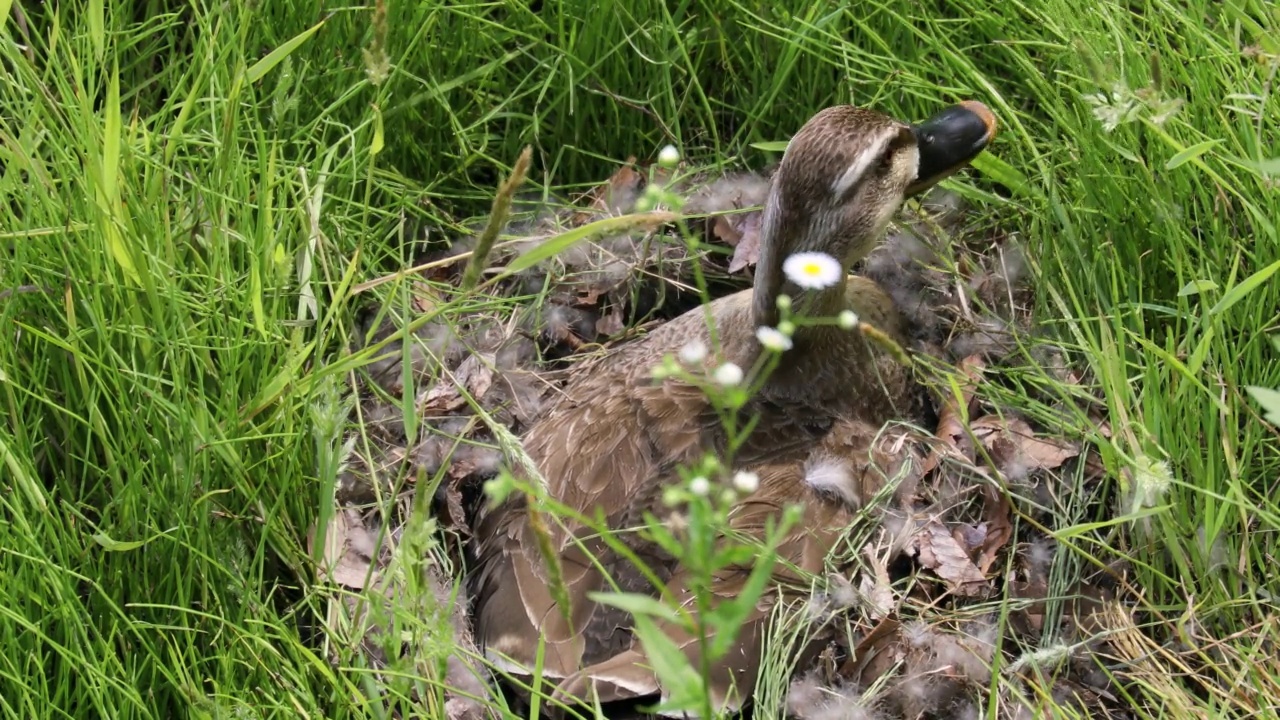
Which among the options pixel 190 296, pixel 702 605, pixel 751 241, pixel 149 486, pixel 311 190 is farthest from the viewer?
Result: pixel 751 241

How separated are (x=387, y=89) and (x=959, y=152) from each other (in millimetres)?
1299

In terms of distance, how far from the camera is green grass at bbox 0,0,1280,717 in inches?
95.9

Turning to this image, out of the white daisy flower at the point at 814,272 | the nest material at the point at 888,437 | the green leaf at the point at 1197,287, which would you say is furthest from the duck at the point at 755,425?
the green leaf at the point at 1197,287

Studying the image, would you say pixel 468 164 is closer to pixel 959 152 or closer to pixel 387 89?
pixel 387 89

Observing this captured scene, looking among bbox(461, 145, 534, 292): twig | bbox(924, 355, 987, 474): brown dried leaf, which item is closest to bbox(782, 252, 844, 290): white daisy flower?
bbox(461, 145, 534, 292): twig

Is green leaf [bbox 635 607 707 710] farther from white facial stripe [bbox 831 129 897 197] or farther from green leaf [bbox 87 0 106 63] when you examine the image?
green leaf [bbox 87 0 106 63]

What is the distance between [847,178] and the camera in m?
2.70

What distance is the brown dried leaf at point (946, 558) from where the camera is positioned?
9.00ft

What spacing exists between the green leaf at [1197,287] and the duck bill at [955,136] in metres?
0.50

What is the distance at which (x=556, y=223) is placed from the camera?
3389mm

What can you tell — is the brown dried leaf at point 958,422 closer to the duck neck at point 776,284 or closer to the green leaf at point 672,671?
the duck neck at point 776,284

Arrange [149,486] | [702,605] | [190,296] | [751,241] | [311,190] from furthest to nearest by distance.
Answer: [751,241] → [311,190] → [190,296] → [149,486] → [702,605]

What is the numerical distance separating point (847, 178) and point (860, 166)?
0.03 meters

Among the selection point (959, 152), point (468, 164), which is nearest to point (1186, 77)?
point (959, 152)
